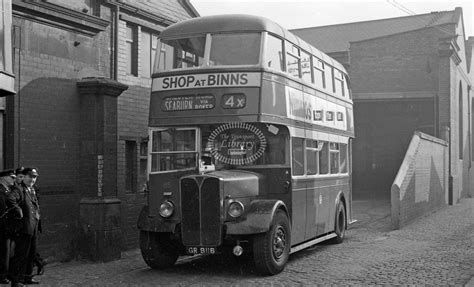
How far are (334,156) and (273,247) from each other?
4.53m

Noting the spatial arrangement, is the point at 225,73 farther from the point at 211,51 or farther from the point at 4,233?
the point at 4,233

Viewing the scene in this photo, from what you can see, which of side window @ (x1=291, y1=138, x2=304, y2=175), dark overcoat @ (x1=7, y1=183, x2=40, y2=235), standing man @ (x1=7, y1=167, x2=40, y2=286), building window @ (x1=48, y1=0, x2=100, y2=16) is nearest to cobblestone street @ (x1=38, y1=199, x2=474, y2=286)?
standing man @ (x1=7, y1=167, x2=40, y2=286)

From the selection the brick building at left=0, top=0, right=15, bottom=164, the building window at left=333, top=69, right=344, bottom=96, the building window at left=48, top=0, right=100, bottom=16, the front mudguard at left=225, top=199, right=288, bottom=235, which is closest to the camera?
the brick building at left=0, top=0, right=15, bottom=164

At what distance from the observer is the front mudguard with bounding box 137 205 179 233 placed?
9.74m

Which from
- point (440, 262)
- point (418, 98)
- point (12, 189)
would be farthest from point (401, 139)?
point (12, 189)

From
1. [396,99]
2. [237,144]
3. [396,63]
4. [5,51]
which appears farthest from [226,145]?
[396,63]

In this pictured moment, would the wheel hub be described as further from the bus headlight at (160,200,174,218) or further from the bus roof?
the bus roof

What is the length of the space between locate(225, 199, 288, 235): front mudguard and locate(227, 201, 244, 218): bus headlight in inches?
4.4

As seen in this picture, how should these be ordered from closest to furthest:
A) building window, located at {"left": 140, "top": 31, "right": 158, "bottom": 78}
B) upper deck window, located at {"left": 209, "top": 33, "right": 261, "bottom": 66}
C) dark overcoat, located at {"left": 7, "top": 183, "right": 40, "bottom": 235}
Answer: dark overcoat, located at {"left": 7, "top": 183, "right": 40, "bottom": 235}, upper deck window, located at {"left": 209, "top": 33, "right": 261, "bottom": 66}, building window, located at {"left": 140, "top": 31, "right": 158, "bottom": 78}

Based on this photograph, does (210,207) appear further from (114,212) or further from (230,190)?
(114,212)

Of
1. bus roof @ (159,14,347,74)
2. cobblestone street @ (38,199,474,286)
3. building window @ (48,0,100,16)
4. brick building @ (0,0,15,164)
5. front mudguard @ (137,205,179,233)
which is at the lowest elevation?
cobblestone street @ (38,199,474,286)

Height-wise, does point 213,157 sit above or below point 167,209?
above

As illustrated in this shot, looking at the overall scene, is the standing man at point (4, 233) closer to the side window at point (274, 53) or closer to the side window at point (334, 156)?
the side window at point (274, 53)

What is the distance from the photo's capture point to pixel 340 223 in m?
14.0
